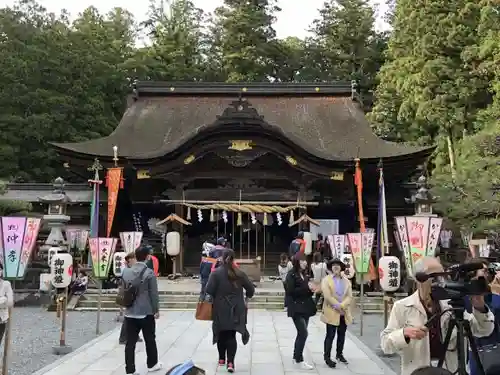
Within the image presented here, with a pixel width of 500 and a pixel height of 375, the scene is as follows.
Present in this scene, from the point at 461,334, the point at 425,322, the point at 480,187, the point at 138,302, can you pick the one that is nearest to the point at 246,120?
the point at 480,187

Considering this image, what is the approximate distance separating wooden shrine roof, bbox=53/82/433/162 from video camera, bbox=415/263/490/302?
1564cm

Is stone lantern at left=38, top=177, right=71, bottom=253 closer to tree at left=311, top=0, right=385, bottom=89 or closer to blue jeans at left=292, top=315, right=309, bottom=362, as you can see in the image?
blue jeans at left=292, top=315, right=309, bottom=362

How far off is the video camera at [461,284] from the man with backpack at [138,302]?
430 cm

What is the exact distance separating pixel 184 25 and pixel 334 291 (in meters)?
36.1

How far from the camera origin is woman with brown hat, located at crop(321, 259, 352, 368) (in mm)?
7797

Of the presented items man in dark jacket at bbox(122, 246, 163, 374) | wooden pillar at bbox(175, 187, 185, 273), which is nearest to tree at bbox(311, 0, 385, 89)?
wooden pillar at bbox(175, 187, 185, 273)

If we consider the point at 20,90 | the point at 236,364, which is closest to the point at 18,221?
the point at 236,364

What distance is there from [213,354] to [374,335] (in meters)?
3.88

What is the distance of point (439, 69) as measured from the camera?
24969 mm

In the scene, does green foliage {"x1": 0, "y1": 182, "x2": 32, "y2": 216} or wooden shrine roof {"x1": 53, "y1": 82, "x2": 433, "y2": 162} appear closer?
green foliage {"x1": 0, "y1": 182, "x2": 32, "y2": 216}

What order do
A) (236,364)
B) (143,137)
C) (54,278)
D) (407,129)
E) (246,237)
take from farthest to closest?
(407,129) → (143,137) → (246,237) → (54,278) → (236,364)

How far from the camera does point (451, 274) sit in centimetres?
308

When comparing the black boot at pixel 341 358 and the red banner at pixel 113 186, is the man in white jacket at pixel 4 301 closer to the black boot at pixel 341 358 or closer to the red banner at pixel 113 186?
the black boot at pixel 341 358

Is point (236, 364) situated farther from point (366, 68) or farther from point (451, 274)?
point (366, 68)
